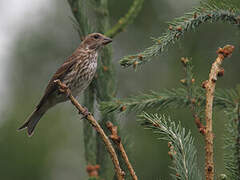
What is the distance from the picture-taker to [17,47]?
25.5 ft

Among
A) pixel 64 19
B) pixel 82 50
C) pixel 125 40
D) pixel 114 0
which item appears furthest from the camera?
pixel 64 19

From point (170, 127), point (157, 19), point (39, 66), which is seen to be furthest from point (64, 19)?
point (170, 127)

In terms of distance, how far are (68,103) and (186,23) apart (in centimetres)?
445

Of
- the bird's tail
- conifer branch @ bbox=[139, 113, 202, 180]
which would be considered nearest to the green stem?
conifer branch @ bbox=[139, 113, 202, 180]

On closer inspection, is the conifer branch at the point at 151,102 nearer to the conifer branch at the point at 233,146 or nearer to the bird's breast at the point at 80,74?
the conifer branch at the point at 233,146

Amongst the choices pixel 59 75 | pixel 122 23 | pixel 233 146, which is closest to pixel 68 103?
pixel 59 75

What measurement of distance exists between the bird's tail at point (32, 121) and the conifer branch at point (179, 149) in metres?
2.76

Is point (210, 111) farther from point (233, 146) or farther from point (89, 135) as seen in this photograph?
point (89, 135)

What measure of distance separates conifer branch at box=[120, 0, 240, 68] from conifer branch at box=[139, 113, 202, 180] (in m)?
0.45

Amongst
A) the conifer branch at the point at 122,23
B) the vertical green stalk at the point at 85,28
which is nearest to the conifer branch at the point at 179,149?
the vertical green stalk at the point at 85,28

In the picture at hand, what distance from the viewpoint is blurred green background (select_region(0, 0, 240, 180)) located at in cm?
461

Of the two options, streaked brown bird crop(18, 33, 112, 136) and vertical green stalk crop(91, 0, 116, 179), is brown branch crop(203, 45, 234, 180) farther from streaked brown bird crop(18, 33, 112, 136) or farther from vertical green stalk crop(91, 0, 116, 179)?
streaked brown bird crop(18, 33, 112, 136)

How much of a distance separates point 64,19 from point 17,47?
1.33 metres

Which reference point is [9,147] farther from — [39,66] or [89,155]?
[39,66]
